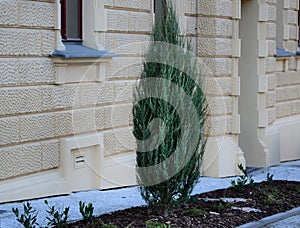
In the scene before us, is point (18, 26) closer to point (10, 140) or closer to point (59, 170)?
point (10, 140)

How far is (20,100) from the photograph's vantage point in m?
9.26

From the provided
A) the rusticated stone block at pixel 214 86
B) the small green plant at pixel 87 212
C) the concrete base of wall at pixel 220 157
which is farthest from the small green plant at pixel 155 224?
the rusticated stone block at pixel 214 86

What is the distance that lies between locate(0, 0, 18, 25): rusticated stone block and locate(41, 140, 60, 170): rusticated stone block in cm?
167

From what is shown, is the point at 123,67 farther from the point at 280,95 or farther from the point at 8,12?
the point at 280,95

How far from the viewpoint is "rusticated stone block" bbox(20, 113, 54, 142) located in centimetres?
934

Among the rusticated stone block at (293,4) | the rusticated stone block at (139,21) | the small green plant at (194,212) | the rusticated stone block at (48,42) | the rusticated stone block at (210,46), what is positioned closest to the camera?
the small green plant at (194,212)

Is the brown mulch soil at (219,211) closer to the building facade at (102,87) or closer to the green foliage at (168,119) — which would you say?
the green foliage at (168,119)

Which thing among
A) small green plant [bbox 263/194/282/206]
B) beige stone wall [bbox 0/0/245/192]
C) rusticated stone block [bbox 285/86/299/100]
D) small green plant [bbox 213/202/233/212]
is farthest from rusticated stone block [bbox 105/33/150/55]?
rusticated stone block [bbox 285/86/299/100]

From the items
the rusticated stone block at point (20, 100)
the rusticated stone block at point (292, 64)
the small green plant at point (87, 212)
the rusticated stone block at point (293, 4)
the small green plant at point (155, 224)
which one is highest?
the rusticated stone block at point (293, 4)

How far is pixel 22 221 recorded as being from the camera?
759cm

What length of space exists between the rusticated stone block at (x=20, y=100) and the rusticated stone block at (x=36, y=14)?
2.77ft

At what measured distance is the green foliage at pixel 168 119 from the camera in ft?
27.0

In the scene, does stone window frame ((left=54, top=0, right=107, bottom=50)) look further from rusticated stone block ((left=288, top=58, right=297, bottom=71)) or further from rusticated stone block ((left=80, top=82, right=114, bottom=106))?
rusticated stone block ((left=288, top=58, right=297, bottom=71))

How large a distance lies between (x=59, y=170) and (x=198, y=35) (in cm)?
418
